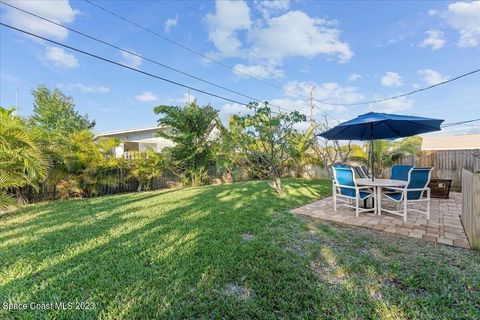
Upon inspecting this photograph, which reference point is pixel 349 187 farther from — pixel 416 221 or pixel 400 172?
pixel 400 172

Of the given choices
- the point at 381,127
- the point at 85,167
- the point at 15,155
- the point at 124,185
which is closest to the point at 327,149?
the point at 381,127

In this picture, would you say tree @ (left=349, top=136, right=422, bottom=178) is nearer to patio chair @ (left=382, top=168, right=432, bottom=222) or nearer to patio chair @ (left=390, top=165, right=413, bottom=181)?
patio chair @ (left=390, top=165, right=413, bottom=181)

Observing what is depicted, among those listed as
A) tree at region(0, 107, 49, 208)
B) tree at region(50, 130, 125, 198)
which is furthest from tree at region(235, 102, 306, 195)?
tree at region(0, 107, 49, 208)

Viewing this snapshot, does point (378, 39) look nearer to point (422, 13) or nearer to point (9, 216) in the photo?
point (422, 13)

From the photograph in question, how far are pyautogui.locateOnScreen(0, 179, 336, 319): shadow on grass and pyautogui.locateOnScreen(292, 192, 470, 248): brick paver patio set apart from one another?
3.53ft

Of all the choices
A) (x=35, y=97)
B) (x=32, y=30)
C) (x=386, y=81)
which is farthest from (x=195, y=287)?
(x=35, y=97)

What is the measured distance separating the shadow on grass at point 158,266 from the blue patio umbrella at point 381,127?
2.65 m

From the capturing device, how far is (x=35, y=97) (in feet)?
73.8

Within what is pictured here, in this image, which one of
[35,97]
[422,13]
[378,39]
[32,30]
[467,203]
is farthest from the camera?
[35,97]

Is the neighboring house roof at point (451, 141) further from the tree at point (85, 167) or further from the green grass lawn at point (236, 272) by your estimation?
the tree at point (85, 167)

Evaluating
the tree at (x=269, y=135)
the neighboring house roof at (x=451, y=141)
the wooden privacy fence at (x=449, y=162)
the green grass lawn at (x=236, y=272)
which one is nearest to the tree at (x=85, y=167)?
the green grass lawn at (x=236, y=272)

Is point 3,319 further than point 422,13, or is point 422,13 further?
point 422,13

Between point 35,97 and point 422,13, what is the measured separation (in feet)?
103

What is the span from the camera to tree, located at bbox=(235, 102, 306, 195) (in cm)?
763
